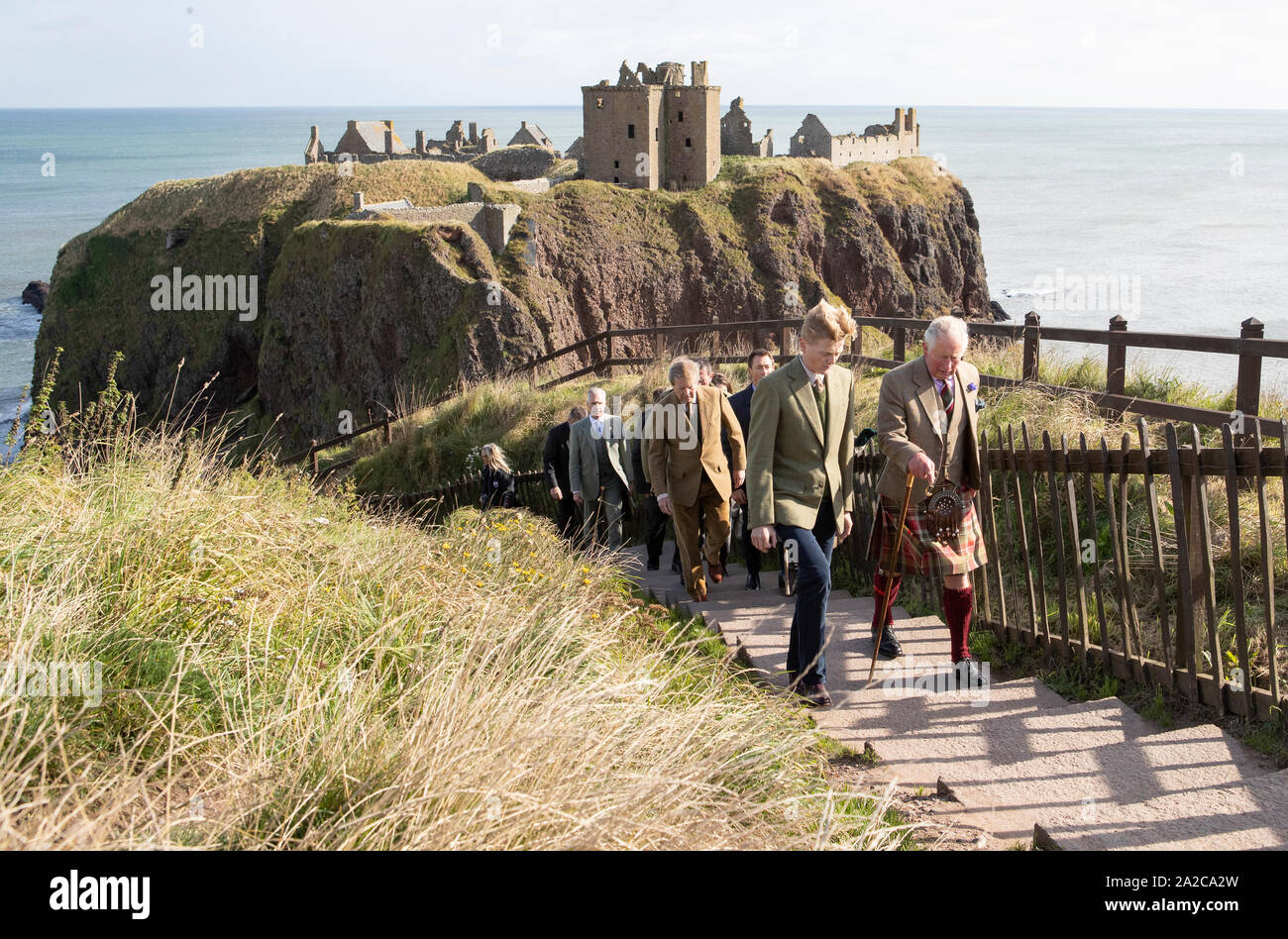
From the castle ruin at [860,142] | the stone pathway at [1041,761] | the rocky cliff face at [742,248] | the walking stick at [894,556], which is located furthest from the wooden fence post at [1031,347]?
the castle ruin at [860,142]

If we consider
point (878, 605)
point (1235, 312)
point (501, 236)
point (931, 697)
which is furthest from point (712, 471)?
point (1235, 312)

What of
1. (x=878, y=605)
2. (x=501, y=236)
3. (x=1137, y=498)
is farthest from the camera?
(x=501, y=236)

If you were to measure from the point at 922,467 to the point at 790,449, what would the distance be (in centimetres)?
70

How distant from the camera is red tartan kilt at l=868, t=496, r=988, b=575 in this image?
205 inches

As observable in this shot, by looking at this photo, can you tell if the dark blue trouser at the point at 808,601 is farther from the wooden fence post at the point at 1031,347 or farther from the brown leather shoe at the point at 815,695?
the wooden fence post at the point at 1031,347

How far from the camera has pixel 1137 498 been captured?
675 centimetres

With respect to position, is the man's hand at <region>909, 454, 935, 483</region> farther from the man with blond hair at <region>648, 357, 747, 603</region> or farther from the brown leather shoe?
the man with blond hair at <region>648, 357, 747, 603</region>

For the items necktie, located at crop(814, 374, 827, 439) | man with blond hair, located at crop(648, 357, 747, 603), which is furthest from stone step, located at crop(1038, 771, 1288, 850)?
man with blond hair, located at crop(648, 357, 747, 603)

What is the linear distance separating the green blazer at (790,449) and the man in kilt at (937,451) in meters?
0.30

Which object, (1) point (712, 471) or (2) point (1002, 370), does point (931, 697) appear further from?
(2) point (1002, 370)

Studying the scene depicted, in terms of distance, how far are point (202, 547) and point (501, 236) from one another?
4936 centimetres

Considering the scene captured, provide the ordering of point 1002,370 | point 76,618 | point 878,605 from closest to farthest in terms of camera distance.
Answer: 1. point 76,618
2. point 878,605
3. point 1002,370

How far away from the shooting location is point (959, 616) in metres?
5.33

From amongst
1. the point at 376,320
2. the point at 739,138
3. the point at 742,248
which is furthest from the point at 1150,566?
the point at 739,138
